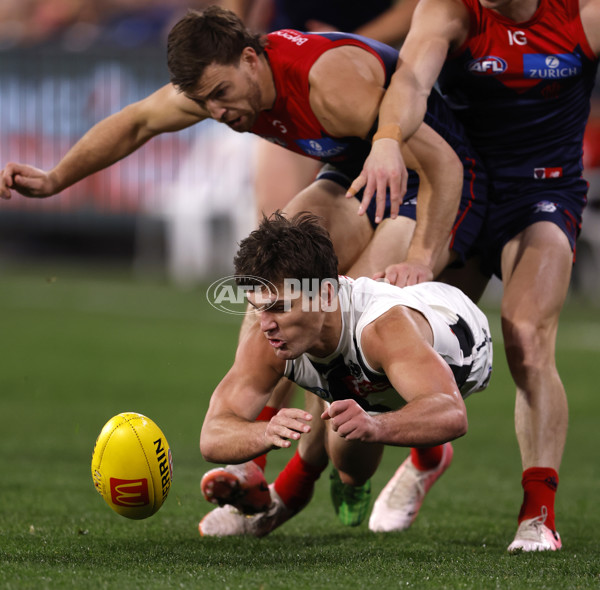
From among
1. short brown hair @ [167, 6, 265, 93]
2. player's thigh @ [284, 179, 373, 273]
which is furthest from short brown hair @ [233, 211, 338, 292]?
player's thigh @ [284, 179, 373, 273]

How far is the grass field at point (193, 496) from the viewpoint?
11.9 feet

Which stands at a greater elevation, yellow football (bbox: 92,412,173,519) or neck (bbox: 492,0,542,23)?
neck (bbox: 492,0,542,23)

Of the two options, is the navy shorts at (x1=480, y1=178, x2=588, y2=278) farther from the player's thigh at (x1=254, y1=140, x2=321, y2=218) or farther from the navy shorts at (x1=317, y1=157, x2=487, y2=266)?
the player's thigh at (x1=254, y1=140, x2=321, y2=218)


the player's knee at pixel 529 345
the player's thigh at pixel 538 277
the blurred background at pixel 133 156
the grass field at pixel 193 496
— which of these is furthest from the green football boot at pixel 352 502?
the blurred background at pixel 133 156

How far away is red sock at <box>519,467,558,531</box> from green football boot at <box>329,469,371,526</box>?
77 centimetres

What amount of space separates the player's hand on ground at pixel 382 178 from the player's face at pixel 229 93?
643mm

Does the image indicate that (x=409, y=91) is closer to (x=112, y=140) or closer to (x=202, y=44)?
(x=202, y=44)

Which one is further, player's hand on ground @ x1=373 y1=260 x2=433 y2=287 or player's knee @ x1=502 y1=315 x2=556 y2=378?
player's knee @ x1=502 y1=315 x2=556 y2=378

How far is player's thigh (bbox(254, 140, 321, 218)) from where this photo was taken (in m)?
5.62

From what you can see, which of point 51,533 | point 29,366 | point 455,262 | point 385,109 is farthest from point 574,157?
point 29,366

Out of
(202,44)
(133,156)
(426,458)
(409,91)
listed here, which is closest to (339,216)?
(409,91)

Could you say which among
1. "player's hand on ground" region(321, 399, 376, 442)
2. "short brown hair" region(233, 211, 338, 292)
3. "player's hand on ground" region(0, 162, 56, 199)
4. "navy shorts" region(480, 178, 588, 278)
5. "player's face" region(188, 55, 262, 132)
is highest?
"player's face" region(188, 55, 262, 132)

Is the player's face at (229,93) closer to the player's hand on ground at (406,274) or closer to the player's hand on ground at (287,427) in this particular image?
the player's hand on ground at (406,274)

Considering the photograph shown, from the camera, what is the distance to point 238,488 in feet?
14.8
